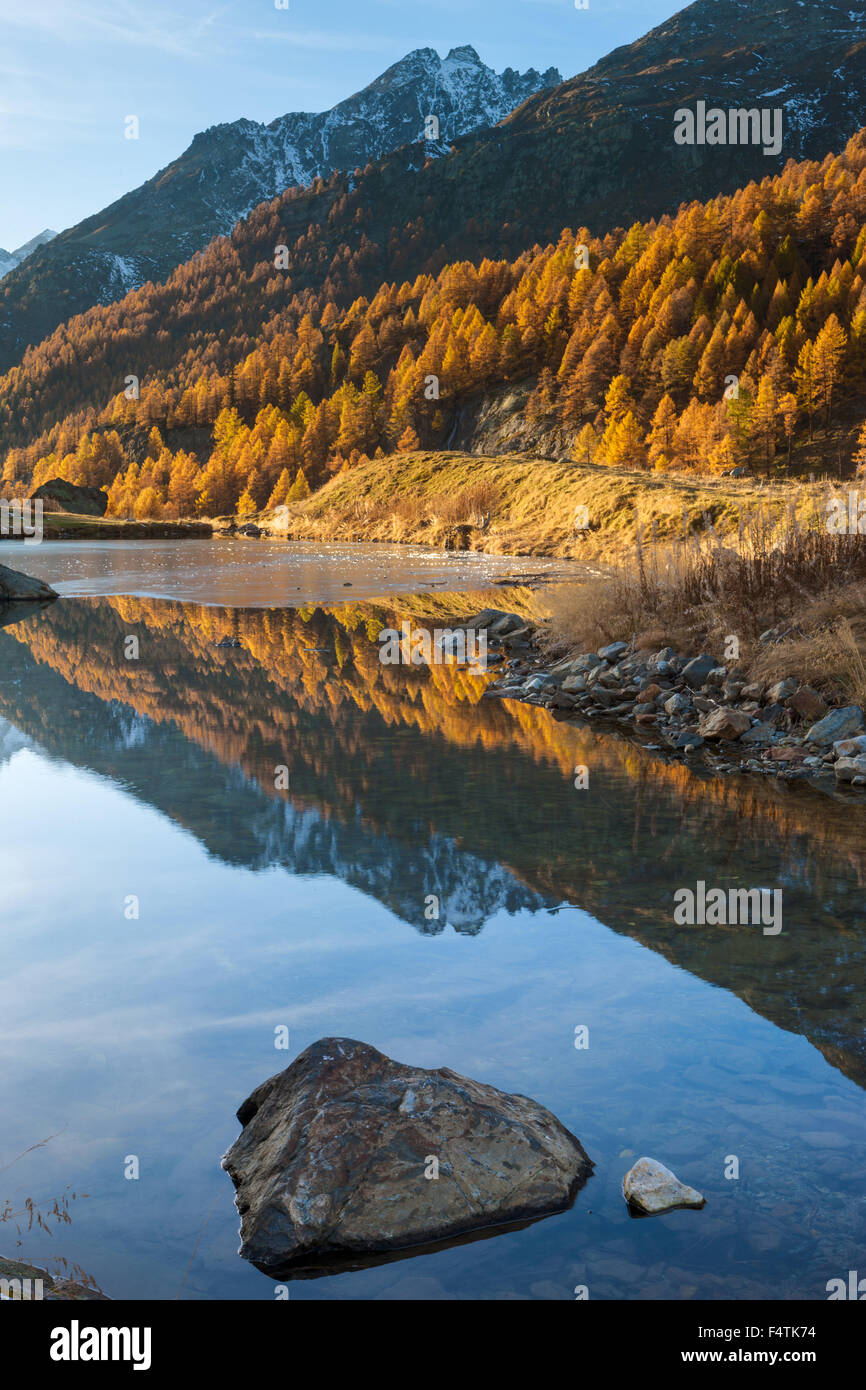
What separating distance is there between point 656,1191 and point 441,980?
2.08 meters

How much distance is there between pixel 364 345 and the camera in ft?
433

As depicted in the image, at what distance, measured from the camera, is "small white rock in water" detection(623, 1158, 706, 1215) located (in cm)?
356

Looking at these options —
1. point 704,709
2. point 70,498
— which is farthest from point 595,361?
point 704,709

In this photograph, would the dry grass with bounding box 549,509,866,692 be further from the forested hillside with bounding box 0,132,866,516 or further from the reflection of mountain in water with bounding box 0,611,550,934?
the forested hillside with bounding box 0,132,866,516

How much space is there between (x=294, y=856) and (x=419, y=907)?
4.44ft

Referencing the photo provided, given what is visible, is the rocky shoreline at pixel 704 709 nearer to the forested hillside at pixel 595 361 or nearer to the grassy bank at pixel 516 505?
the grassy bank at pixel 516 505

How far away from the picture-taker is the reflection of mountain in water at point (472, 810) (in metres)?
6.09

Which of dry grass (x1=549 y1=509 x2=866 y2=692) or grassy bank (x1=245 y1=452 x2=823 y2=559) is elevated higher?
grassy bank (x1=245 y1=452 x2=823 y2=559)

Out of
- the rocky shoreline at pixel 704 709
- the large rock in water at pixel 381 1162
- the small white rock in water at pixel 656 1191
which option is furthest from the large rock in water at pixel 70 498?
the small white rock in water at pixel 656 1191

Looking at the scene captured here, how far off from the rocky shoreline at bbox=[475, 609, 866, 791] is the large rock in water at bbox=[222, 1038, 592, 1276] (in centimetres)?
691

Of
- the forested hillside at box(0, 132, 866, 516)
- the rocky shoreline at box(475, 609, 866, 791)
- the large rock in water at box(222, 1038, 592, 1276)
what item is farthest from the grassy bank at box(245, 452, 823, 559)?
the forested hillside at box(0, 132, 866, 516)

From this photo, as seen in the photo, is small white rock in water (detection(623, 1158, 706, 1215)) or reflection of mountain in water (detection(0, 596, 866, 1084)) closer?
small white rock in water (detection(623, 1158, 706, 1215))
